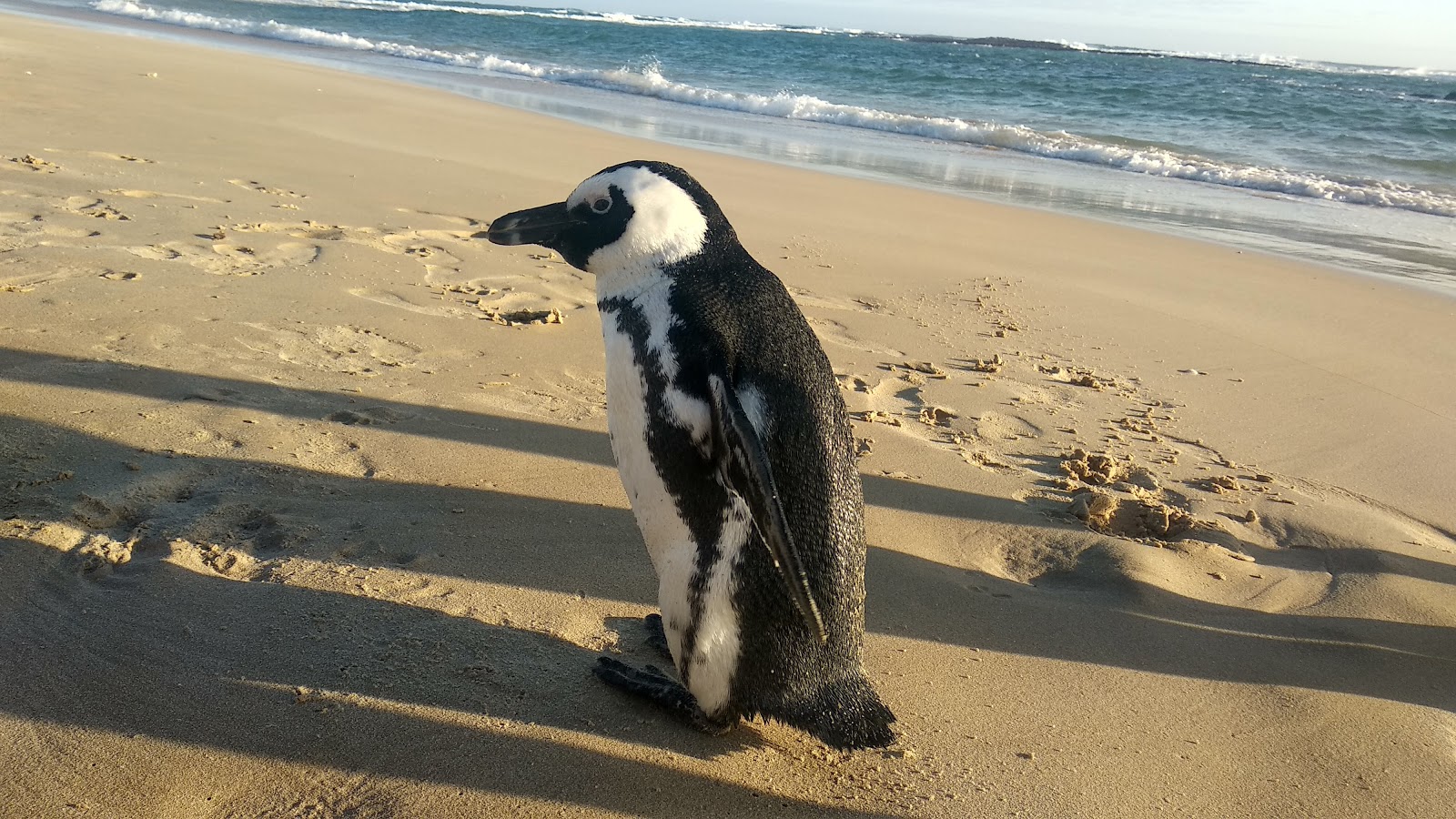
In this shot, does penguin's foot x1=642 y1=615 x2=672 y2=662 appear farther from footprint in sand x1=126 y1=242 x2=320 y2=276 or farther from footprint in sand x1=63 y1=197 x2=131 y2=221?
footprint in sand x1=63 y1=197 x2=131 y2=221

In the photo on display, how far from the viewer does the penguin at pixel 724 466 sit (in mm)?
2445

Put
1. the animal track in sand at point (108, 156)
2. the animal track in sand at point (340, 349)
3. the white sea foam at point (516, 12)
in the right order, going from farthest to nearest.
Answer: the white sea foam at point (516, 12) → the animal track in sand at point (108, 156) → the animal track in sand at point (340, 349)

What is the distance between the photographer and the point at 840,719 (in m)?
2.57

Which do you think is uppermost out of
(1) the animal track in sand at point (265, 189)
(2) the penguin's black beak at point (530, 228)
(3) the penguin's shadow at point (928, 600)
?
(2) the penguin's black beak at point (530, 228)

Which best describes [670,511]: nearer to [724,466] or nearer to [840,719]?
[724,466]

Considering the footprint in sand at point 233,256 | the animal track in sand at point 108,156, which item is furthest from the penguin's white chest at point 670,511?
the animal track in sand at point 108,156

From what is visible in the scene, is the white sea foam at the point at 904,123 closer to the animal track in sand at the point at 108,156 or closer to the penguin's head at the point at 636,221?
the animal track in sand at the point at 108,156

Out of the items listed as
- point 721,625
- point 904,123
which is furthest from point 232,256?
point 904,123

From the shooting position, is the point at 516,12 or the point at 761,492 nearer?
the point at 761,492

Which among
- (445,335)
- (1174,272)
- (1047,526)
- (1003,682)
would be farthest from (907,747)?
(1174,272)

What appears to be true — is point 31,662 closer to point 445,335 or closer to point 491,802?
point 491,802

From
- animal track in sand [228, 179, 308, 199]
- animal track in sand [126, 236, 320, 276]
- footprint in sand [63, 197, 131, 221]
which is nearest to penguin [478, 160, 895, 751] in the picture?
animal track in sand [126, 236, 320, 276]

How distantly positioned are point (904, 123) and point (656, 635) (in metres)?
18.3

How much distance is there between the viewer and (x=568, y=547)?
3.47 meters
